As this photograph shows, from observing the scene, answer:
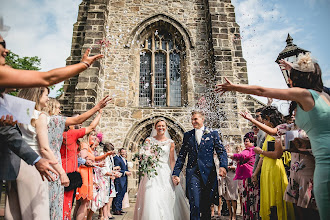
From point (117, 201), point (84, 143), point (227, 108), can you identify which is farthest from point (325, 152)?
point (227, 108)

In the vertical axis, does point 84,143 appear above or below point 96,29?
below

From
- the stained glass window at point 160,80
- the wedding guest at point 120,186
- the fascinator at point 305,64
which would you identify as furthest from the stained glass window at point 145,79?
the fascinator at point 305,64

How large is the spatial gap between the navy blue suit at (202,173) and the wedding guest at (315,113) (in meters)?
1.80

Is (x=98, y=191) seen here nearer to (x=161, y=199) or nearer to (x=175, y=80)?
(x=161, y=199)

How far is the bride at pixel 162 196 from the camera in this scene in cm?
349

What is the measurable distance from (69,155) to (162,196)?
1.65 m

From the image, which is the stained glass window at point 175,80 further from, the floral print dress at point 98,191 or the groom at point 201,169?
the groom at point 201,169

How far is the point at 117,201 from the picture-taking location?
6.40 metres

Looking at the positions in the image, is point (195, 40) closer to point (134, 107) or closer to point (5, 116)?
point (134, 107)

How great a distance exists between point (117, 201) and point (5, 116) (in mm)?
5558

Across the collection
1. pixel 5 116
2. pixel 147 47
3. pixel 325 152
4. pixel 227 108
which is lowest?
pixel 325 152

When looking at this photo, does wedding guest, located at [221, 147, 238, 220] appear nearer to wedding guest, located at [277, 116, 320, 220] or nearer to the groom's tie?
the groom's tie

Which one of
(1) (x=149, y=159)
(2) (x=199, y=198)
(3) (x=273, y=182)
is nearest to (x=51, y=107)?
(1) (x=149, y=159)

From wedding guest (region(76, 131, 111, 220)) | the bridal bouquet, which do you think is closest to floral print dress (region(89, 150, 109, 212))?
wedding guest (region(76, 131, 111, 220))
